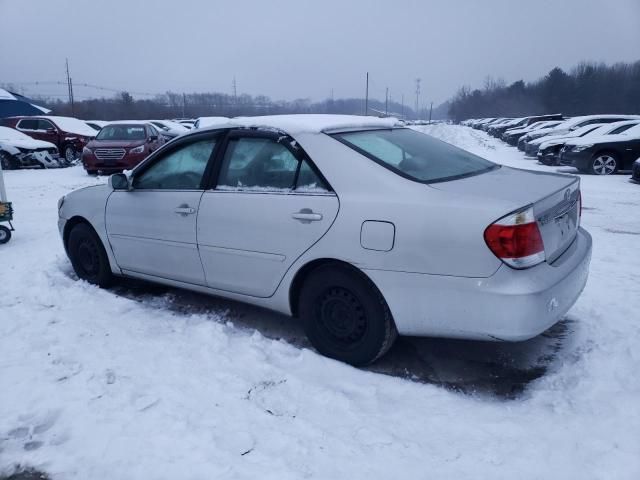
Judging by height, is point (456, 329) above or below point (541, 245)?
below

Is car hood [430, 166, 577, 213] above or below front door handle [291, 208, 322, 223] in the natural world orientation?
above

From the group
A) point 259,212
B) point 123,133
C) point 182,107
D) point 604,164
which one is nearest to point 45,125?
point 123,133

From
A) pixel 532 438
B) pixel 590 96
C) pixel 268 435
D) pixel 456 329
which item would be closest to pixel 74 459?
pixel 268 435

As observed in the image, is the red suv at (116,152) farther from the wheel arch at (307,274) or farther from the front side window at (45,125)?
the wheel arch at (307,274)

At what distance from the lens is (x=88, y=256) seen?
4820mm

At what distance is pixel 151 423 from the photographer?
2.63m

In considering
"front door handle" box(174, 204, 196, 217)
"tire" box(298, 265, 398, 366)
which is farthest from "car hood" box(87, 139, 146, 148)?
"tire" box(298, 265, 398, 366)

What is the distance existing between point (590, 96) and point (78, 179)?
70.7 metres

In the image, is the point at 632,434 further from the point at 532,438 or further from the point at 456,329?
the point at 456,329

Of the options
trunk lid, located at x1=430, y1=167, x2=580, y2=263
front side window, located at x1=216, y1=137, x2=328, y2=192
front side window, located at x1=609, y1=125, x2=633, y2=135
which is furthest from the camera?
front side window, located at x1=609, y1=125, x2=633, y2=135

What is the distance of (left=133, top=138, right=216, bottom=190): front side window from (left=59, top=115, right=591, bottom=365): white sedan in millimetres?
13

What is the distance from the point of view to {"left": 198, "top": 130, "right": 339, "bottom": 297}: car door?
3.20 metres

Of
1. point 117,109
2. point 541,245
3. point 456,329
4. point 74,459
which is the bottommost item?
point 74,459

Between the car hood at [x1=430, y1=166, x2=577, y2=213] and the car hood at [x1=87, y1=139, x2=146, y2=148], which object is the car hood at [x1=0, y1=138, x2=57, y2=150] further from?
the car hood at [x1=430, y1=166, x2=577, y2=213]
